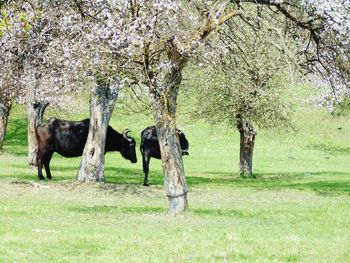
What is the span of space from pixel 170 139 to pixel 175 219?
2.31 m

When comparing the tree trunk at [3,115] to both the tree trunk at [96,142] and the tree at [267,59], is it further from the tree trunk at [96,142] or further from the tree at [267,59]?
the tree trunk at [96,142]

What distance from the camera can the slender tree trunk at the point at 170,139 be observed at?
20.4 meters

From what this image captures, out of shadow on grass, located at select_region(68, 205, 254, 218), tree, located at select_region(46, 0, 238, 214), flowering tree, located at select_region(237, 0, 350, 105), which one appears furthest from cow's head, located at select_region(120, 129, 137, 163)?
tree, located at select_region(46, 0, 238, 214)

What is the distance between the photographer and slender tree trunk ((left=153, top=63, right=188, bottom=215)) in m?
20.4

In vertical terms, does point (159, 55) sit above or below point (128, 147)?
above

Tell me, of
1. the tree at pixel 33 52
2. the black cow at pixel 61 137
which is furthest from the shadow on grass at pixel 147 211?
the black cow at pixel 61 137

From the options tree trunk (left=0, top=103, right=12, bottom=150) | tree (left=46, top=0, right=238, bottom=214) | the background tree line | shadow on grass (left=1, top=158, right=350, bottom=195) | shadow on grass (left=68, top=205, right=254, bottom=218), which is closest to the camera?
tree (left=46, top=0, right=238, bottom=214)

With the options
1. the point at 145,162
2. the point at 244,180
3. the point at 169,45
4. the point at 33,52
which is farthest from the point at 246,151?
the point at 169,45

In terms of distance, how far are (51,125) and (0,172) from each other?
4.36 m

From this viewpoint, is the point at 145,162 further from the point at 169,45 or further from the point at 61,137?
the point at 169,45

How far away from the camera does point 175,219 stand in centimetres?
2056

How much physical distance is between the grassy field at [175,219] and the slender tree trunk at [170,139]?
0.62 meters

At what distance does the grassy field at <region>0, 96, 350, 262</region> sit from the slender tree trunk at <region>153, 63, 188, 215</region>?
625 mm

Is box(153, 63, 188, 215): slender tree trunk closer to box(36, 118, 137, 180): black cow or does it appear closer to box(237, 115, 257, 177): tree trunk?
box(36, 118, 137, 180): black cow
